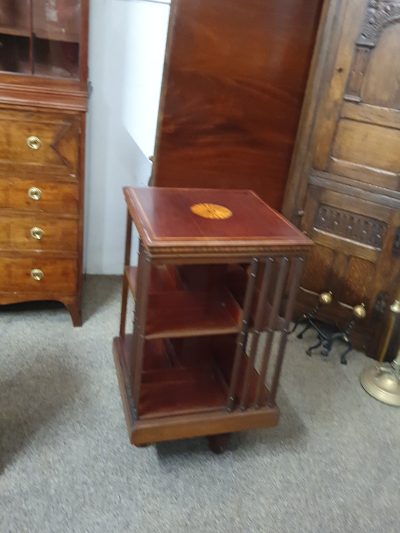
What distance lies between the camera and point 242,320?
1357 millimetres

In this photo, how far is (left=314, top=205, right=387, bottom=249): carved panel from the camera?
202cm

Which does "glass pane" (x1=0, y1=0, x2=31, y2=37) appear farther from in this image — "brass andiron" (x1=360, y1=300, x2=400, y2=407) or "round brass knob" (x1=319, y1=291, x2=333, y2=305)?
"brass andiron" (x1=360, y1=300, x2=400, y2=407)

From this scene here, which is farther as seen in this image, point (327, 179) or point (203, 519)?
point (327, 179)

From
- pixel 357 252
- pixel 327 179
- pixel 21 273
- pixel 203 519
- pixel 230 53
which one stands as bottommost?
pixel 203 519

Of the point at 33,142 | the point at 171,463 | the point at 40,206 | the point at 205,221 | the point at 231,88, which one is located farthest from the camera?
the point at 40,206

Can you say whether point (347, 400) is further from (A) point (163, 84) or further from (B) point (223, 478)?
(A) point (163, 84)

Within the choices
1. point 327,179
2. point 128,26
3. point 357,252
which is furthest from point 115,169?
point 357,252

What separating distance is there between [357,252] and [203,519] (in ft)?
4.06

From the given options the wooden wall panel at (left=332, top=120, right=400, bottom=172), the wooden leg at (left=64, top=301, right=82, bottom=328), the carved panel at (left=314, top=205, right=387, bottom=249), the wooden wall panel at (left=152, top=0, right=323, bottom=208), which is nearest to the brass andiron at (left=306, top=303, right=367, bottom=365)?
the carved panel at (left=314, top=205, right=387, bottom=249)

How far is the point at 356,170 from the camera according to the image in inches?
77.9

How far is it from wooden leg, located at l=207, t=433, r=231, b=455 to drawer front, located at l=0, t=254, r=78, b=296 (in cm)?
88

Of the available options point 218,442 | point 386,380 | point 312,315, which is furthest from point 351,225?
point 218,442

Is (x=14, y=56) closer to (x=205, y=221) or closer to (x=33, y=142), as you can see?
(x=33, y=142)

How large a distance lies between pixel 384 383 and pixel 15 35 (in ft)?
6.38
